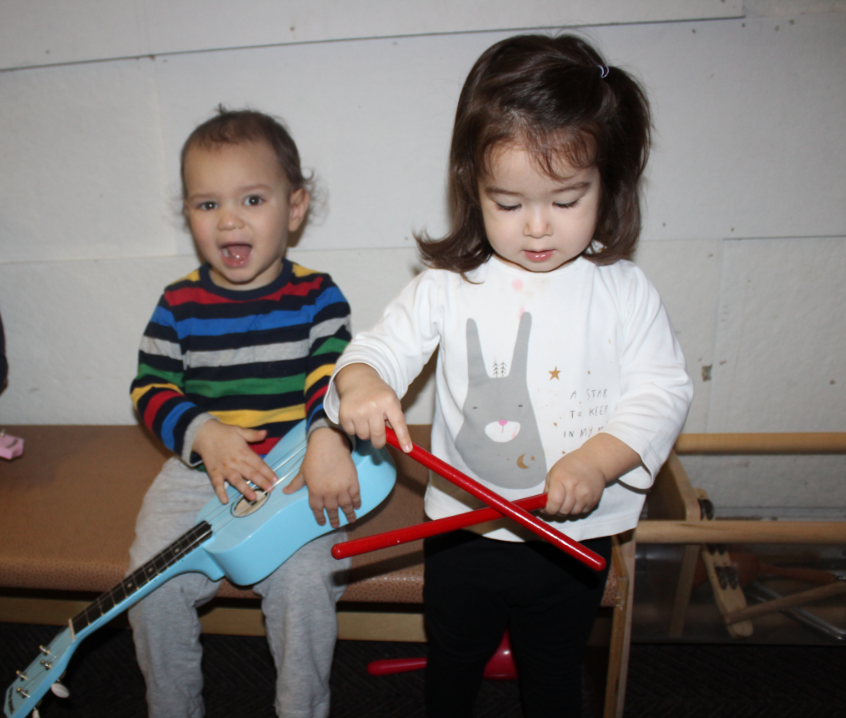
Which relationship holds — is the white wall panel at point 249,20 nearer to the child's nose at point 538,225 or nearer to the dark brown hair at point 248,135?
the dark brown hair at point 248,135

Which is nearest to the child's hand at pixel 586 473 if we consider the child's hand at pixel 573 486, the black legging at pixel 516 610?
the child's hand at pixel 573 486

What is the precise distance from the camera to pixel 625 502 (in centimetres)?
76

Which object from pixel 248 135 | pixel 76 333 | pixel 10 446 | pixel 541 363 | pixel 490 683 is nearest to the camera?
pixel 541 363

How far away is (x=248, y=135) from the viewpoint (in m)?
0.96

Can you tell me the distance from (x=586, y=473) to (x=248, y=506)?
0.47 meters

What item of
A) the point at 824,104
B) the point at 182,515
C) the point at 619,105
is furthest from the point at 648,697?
the point at 824,104

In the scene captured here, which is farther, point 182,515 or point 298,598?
point 182,515

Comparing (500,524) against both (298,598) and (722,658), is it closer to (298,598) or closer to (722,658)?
(298,598)

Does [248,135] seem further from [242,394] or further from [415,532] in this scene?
[415,532]

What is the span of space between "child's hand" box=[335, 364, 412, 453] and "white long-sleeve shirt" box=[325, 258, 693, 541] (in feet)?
0.20

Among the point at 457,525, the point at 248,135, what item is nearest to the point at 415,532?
the point at 457,525

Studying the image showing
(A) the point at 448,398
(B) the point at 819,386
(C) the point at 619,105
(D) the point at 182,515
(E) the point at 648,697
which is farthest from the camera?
(B) the point at 819,386

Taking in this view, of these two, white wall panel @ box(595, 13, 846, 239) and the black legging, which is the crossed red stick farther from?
white wall panel @ box(595, 13, 846, 239)

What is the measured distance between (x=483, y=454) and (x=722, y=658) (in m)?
0.72
